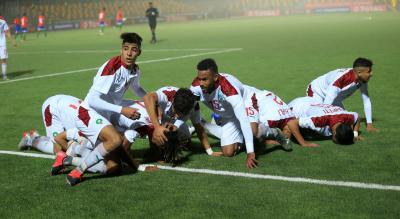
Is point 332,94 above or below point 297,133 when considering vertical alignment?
above

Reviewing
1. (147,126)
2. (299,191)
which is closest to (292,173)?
(299,191)

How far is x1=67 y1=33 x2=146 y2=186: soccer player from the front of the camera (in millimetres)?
6320

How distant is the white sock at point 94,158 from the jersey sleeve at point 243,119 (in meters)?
1.70

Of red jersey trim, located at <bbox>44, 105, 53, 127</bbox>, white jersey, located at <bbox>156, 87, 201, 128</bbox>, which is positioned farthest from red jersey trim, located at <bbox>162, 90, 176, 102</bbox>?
red jersey trim, located at <bbox>44, 105, 53, 127</bbox>

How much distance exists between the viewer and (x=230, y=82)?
7066 mm

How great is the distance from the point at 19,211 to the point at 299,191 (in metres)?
2.87

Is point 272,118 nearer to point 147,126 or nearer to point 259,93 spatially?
point 259,93

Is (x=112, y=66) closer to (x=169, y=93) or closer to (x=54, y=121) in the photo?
(x=169, y=93)

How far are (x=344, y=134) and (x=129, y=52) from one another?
3144 mm

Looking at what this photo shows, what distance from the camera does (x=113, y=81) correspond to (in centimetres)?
679

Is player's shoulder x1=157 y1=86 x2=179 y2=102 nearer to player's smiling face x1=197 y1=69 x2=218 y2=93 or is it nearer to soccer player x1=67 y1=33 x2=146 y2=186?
soccer player x1=67 y1=33 x2=146 y2=186

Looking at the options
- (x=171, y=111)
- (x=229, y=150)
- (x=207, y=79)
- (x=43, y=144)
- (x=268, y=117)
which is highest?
(x=207, y=79)

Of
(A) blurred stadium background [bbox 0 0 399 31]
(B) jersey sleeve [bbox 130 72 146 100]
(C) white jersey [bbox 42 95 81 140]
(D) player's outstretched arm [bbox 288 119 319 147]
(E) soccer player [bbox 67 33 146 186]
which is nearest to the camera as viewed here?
(E) soccer player [bbox 67 33 146 186]

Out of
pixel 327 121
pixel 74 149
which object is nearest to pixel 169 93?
pixel 74 149
